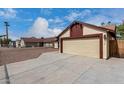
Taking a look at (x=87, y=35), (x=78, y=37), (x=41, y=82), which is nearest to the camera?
(x=41, y=82)

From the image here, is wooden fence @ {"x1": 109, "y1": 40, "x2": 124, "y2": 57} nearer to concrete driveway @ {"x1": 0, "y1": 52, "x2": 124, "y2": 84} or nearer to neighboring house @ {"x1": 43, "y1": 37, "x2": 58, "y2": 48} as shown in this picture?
concrete driveway @ {"x1": 0, "y1": 52, "x2": 124, "y2": 84}

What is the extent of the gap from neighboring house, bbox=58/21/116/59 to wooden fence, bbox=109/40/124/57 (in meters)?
0.77

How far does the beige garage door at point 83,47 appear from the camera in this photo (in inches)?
512

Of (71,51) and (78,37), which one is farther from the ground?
(78,37)

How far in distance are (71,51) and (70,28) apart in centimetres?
282

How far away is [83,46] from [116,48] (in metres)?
3.47

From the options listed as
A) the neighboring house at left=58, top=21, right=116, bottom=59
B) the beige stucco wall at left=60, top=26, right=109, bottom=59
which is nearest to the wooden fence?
the neighboring house at left=58, top=21, right=116, bottom=59

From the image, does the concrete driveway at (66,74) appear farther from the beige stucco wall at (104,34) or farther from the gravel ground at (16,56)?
the gravel ground at (16,56)

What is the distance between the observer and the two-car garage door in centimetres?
1296
